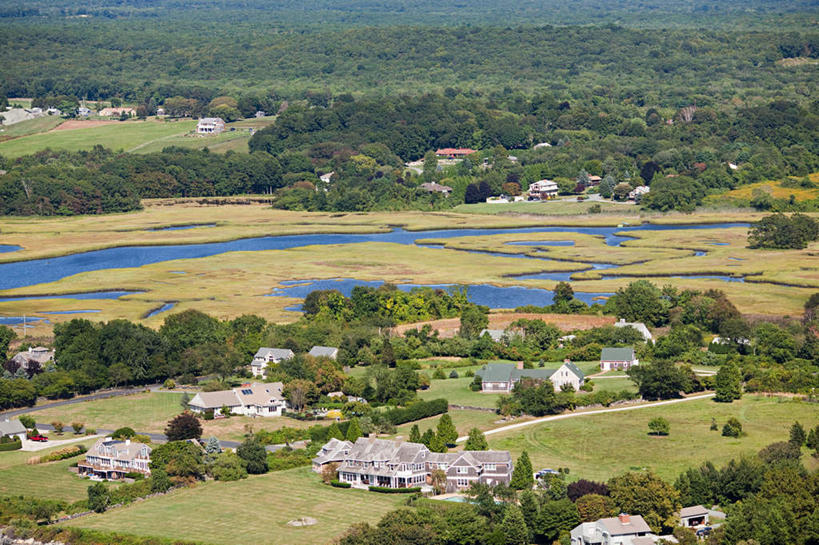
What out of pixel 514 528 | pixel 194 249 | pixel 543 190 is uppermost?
pixel 514 528

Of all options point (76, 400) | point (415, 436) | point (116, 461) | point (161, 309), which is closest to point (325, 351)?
point (76, 400)

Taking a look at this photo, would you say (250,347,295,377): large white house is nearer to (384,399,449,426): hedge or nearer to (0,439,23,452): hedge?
(384,399,449,426): hedge

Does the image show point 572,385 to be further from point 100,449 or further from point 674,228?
point 674,228

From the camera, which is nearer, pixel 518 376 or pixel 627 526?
pixel 627 526

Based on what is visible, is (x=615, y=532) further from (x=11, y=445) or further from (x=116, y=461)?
(x=11, y=445)

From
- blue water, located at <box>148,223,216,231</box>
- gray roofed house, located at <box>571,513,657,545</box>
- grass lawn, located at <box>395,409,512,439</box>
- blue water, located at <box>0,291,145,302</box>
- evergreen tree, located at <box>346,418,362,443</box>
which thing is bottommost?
blue water, located at <box>148,223,216,231</box>

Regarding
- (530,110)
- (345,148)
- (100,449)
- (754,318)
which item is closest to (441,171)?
(345,148)

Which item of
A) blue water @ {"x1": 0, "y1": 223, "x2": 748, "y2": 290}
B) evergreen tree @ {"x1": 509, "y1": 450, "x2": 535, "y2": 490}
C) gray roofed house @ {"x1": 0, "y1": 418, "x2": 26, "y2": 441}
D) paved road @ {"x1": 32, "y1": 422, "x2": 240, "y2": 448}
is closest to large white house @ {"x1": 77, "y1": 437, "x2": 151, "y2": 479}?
paved road @ {"x1": 32, "y1": 422, "x2": 240, "y2": 448}
